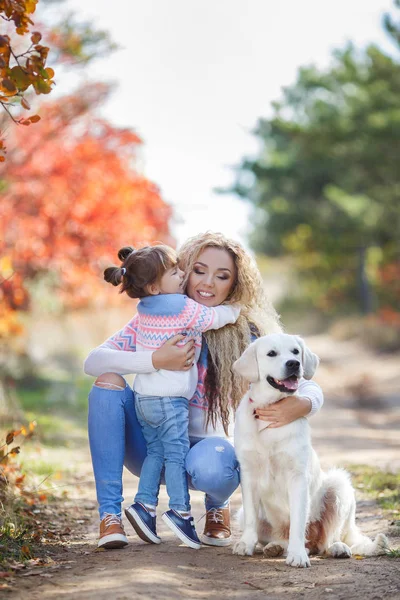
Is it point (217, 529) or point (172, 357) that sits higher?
point (172, 357)

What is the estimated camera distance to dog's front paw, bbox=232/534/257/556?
391 centimetres

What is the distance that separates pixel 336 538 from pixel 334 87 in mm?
22123

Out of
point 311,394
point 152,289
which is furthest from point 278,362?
point 152,289

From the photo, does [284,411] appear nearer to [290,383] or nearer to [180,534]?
[290,383]

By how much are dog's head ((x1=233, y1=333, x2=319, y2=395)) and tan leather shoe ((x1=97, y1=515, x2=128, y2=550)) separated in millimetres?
966

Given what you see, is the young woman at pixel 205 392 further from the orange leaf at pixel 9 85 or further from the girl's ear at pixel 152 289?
the orange leaf at pixel 9 85

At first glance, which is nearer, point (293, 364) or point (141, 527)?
point (293, 364)

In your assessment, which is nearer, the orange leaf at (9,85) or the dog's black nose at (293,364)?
the orange leaf at (9,85)

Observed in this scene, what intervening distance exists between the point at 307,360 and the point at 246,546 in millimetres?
938

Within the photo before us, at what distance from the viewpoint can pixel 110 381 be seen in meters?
4.17

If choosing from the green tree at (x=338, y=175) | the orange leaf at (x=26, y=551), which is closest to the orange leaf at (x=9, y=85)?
the orange leaf at (x=26, y=551)

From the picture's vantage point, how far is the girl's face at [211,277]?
4.51m

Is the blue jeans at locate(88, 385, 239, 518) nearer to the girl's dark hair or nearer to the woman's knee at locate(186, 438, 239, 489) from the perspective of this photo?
the woman's knee at locate(186, 438, 239, 489)

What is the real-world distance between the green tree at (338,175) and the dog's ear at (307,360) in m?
12.6
